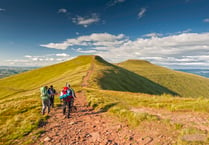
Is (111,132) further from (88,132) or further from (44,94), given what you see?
(44,94)

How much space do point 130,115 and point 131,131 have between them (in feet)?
8.59

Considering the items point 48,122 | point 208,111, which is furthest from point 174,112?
point 48,122

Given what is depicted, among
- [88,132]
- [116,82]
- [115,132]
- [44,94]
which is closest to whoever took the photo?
[115,132]

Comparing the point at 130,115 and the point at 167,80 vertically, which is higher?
the point at 130,115

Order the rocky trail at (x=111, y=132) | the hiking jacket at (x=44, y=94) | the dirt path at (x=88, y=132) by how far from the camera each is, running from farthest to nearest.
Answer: the hiking jacket at (x=44, y=94) → the dirt path at (x=88, y=132) → the rocky trail at (x=111, y=132)

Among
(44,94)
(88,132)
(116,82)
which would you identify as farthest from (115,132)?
(116,82)

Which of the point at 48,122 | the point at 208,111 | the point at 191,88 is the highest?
the point at 208,111

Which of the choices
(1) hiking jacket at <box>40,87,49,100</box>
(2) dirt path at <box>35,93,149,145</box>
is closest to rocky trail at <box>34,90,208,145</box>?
(2) dirt path at <box>35,93,149,145</box>

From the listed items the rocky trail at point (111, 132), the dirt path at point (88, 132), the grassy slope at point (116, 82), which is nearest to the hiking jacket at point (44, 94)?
the dirt path at point (88, 132)

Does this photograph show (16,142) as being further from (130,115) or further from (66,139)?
(130,115)

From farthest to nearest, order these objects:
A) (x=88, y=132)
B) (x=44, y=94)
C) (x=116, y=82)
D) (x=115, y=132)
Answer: (x=116, y=82) < (x=44, y=94) < (x=88, y=132) < (x=115, y=132)

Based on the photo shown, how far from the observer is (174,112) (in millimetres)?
13359

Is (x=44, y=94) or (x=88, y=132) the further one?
(x=44, y=94)

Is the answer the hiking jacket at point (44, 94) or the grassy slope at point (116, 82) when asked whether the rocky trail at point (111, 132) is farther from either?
the grassy slope at point (116, 82)
